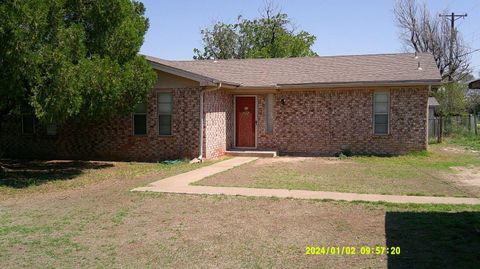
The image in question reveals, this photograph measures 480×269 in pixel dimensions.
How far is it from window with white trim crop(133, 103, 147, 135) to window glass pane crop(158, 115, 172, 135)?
59cm

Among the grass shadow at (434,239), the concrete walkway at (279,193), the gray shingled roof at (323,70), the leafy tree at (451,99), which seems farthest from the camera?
the leafy tree at (451,99)

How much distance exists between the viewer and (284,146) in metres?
19.0

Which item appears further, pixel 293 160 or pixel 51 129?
pixel 51 129

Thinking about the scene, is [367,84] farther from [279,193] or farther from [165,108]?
[279,193]

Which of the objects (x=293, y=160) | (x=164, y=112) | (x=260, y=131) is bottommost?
(x=293, y=160)

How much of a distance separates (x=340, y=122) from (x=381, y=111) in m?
1.56

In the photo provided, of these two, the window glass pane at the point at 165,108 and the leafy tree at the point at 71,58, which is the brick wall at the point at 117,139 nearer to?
the window glass pane at the point at 165,108

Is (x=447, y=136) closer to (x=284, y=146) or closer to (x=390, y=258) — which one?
(x=284, y=146)

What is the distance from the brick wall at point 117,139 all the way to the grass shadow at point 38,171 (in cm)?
95

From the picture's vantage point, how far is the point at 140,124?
1742 centimetres

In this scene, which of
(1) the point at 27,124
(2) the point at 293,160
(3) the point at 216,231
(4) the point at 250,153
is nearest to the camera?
(3) the point at 216,231

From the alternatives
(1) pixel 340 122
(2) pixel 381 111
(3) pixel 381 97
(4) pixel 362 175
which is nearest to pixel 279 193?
(4) pixel 362 175

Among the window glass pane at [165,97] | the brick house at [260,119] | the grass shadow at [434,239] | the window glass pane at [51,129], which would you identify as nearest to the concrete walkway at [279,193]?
the grass shadow at [434,239]

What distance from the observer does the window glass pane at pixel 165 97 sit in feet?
55.4
